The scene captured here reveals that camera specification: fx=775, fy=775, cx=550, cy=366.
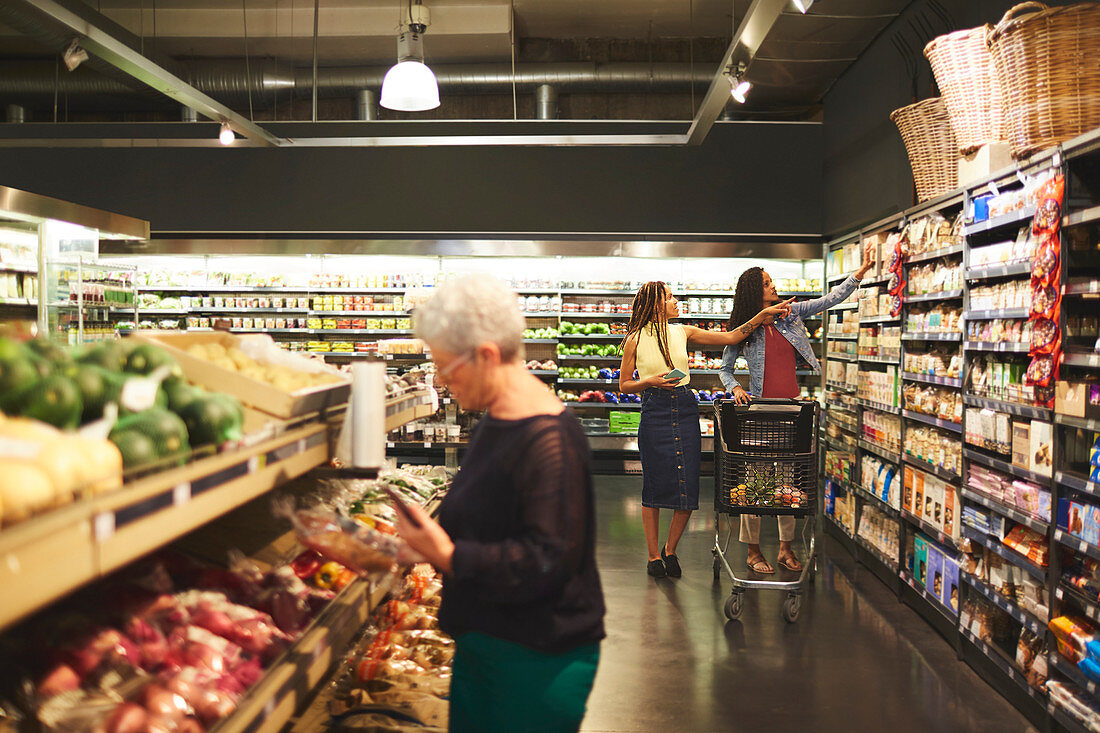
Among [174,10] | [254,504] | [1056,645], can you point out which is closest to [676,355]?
[1056,645]

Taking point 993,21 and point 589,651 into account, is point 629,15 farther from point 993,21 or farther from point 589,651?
point 589,651

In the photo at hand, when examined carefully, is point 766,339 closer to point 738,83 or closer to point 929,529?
point 929,529

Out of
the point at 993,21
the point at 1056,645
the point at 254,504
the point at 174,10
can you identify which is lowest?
the point at 1056,645

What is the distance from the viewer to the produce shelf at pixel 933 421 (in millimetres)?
4184

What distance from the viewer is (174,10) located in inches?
332

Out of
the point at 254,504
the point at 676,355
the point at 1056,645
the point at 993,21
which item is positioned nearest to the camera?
the point at 254,504

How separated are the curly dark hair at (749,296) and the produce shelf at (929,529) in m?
1.56

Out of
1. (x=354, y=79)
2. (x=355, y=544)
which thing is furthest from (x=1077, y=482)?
(x=354, y=79)

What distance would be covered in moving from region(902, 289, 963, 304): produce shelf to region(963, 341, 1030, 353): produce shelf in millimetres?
381

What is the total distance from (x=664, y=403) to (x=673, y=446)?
0.94 feet

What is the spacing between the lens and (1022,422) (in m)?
3.49

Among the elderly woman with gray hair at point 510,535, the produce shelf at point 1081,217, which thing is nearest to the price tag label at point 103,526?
the elderly woman with gray hair at point 510,535

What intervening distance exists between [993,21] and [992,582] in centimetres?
331

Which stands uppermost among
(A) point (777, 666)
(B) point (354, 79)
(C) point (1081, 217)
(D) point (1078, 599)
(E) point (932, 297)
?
(B) point (354, 79)
